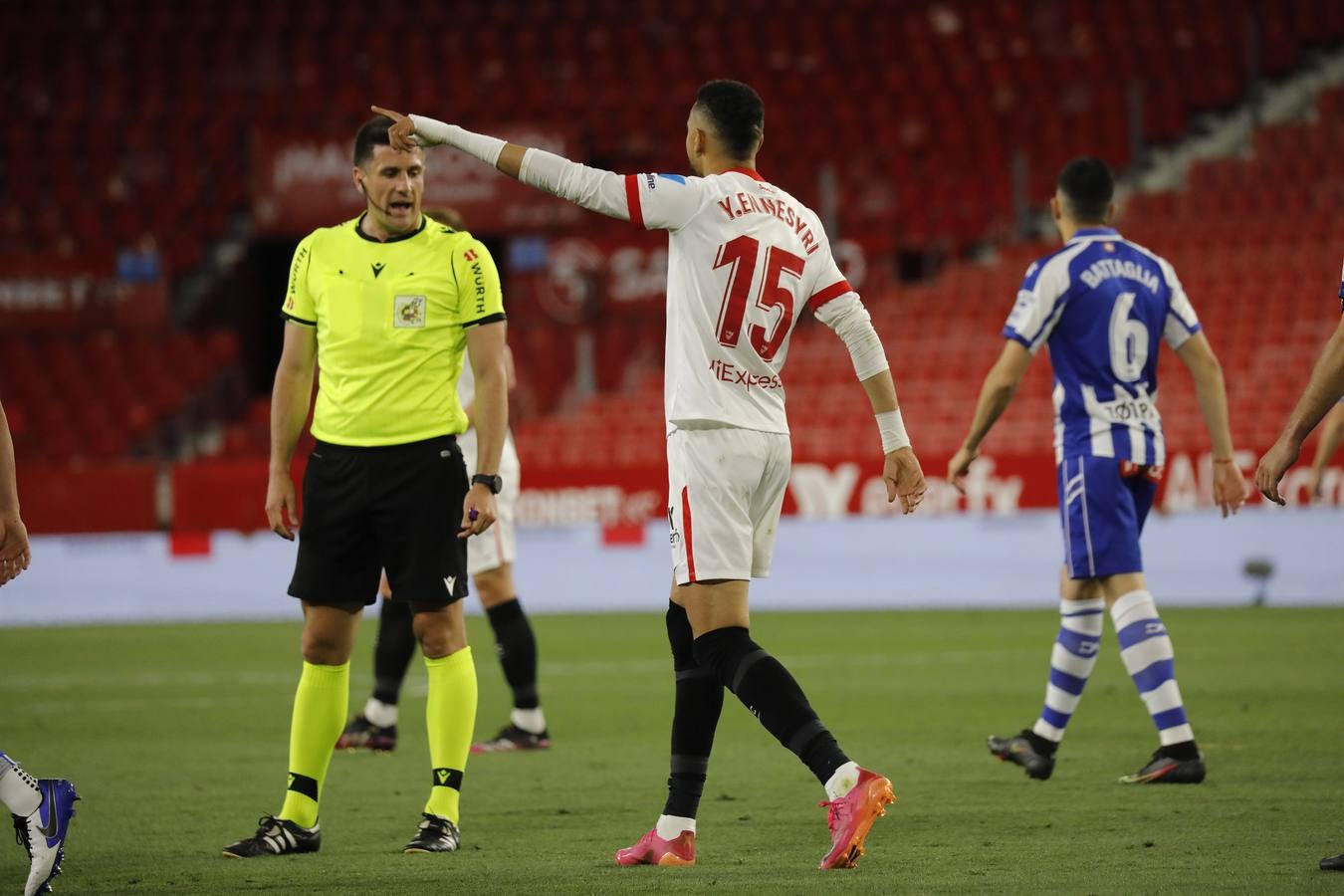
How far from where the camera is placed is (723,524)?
16.2 feet

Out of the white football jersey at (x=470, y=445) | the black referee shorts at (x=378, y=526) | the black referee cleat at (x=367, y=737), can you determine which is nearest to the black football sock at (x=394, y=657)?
the black referee cleat at (x=367, y=737)

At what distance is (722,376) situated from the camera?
500cm

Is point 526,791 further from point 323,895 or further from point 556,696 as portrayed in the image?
point 556,696

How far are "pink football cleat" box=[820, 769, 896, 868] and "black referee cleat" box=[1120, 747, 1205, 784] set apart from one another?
6.64 ft

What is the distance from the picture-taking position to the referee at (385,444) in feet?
17.4

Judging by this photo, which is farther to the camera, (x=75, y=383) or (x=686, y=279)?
(x=75, y=383)

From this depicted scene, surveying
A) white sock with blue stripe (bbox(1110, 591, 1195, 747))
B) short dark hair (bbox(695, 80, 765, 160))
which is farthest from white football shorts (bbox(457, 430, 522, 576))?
short dark hair (bbox(695, 80, 765, 160))

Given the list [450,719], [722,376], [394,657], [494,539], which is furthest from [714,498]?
[394,657]

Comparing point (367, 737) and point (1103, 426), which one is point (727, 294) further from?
point (367, 737)

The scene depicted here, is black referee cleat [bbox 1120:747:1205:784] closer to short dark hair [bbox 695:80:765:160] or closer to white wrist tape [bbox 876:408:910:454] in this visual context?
white wrist tape [bbox 876:408:910:454]

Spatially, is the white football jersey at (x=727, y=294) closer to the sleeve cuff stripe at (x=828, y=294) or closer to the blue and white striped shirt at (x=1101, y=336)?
the sleeve cuff stripe at (x=828, y=294)

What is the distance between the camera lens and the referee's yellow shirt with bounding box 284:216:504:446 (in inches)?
211

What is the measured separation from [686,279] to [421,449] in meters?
1.00

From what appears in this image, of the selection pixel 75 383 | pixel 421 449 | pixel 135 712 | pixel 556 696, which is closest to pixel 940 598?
pixel 556 696
